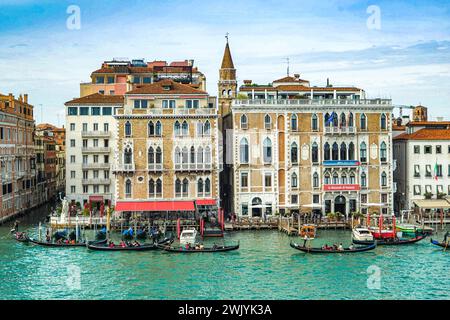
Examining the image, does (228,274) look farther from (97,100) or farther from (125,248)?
(97,100)

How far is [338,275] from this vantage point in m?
21.3

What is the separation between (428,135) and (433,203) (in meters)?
4.13

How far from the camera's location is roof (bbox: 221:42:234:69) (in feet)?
136

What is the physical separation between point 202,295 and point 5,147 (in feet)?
70.3

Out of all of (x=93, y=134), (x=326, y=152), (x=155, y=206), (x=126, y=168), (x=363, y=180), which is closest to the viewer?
(x=155, y=206)

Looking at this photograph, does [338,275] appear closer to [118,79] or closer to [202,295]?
[202,295]

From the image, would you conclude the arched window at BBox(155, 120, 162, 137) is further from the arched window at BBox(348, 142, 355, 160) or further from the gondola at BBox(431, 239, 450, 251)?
the gondola at BBox(431, 239, 450, 251)

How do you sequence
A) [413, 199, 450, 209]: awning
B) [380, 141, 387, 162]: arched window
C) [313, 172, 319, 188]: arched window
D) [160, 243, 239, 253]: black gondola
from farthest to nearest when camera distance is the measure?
1. [380, 141, 387, 162]: arched window
2. [313, 172, 319, 188]: arched window
3. [413, 199, 450, 209]: awning
4. [160, 243, 239, 253]: black gondola

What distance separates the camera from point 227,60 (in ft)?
136

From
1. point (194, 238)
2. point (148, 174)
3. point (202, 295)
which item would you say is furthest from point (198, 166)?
point (202, 295)

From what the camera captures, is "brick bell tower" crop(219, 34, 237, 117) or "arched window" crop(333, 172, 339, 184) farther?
"brick bell tower" crop(219, 34, 237, 117)

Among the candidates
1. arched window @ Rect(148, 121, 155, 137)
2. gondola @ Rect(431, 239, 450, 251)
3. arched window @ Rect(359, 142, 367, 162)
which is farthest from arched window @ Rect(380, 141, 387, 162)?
arched window @ Rect(148, 121, 155, 137)

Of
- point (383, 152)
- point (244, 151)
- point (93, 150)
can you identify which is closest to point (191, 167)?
point (244, 151)

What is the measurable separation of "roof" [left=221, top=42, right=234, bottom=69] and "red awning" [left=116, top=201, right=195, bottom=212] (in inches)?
463
